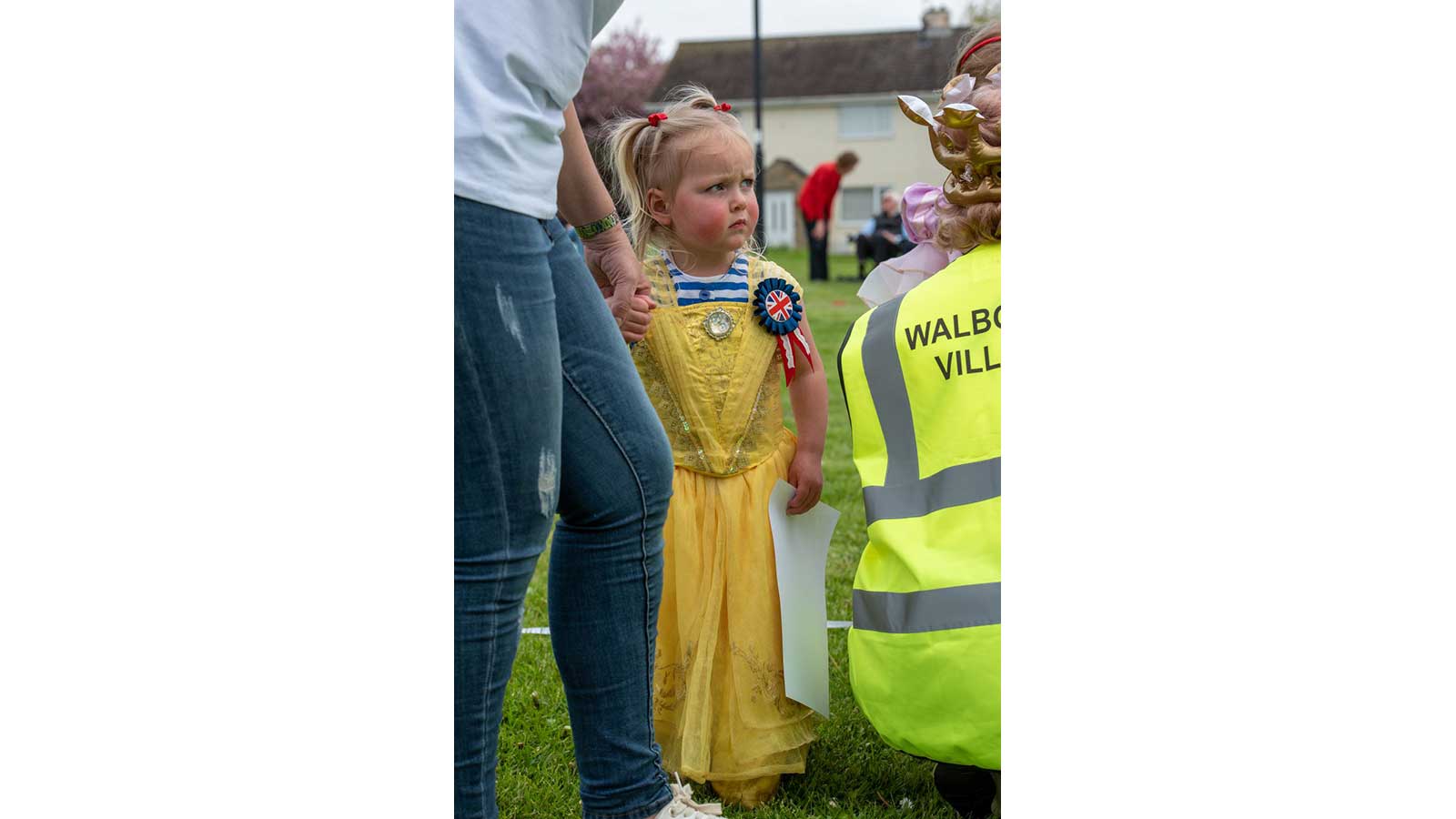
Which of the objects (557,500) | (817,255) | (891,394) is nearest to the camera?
(557,500)

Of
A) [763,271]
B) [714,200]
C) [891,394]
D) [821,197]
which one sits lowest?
[891,394]

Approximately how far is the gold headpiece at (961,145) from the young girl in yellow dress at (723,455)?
0.46 meters

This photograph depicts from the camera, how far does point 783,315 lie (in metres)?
2.33

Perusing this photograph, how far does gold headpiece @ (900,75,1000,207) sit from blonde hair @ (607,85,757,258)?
53 centimetres

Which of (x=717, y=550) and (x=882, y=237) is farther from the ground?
(x=882, y=237)

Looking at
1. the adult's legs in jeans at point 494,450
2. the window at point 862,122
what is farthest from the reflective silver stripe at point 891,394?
the window at point 862,122

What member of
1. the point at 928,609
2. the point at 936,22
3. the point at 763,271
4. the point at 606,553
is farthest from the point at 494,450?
the point at 936,22

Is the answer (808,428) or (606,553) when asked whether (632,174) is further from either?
(606,553)

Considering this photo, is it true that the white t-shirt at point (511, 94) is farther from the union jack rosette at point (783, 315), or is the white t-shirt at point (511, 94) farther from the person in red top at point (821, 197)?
the person in red top at point (821, 197)

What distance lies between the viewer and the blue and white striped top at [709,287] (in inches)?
91.0

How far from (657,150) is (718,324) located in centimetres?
37

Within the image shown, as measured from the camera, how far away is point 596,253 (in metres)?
1.97

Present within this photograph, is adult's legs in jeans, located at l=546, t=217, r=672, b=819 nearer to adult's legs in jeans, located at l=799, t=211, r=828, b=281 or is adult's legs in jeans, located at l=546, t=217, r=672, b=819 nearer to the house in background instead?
adult's legs in jeans, located at l=799, t=211, r=828, b=281
